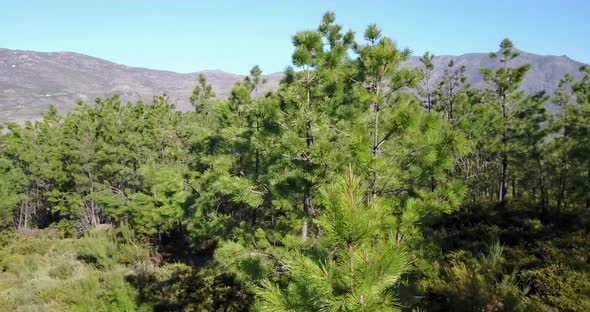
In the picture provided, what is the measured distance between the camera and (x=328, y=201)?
249 centimetres

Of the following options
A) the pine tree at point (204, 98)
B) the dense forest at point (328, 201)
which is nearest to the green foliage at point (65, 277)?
the dense forest at point (328, 201)

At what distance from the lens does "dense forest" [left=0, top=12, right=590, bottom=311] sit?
4254 millimetres

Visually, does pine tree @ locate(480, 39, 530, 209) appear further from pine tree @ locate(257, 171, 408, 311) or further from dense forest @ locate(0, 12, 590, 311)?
pine tree @ locate(257, 171, 408, 311)

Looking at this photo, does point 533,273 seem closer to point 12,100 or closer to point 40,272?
point 40,272

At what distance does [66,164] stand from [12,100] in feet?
702

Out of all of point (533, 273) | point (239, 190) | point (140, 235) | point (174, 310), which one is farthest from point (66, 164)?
point (533, 273)

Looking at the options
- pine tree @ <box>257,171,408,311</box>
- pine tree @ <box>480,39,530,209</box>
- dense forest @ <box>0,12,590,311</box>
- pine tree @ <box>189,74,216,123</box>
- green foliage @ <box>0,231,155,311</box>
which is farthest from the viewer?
pine tree @ <box>189,74,216,123</box>

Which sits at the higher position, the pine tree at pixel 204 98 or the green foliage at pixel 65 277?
the pine tree at pixel 204 98

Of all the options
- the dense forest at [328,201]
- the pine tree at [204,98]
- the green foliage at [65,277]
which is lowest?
the green foliage at [65,277]

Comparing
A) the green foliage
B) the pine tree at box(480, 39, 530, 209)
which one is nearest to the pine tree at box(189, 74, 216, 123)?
the green foliage

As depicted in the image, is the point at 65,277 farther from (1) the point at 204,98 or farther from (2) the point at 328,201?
(2) the point at 328,201

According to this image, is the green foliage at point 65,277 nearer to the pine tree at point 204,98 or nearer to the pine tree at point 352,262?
the pine tree at point 352,262

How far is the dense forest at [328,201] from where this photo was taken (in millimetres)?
4254

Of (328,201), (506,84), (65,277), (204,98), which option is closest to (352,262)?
(328,201)
